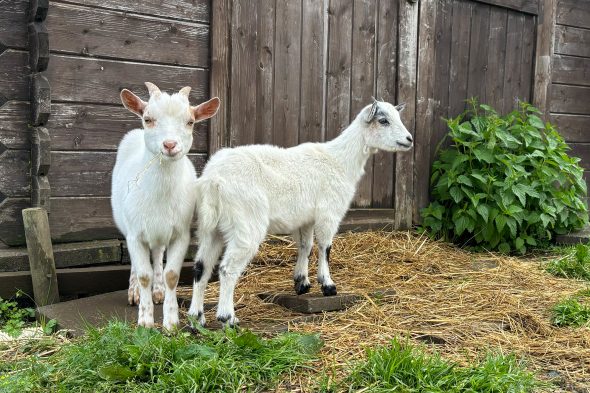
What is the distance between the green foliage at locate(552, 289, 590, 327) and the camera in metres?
4.13

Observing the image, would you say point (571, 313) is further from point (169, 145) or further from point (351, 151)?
point (169, 145)

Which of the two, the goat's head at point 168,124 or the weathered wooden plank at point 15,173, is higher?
the goat's head at point 168,124

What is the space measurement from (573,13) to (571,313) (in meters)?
Answer: 5.61

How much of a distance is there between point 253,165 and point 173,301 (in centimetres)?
97

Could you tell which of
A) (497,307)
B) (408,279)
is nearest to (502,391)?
(497,307)

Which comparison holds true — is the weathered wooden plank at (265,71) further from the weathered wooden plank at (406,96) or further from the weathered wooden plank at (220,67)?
the weathered wooden plank at (406,96)

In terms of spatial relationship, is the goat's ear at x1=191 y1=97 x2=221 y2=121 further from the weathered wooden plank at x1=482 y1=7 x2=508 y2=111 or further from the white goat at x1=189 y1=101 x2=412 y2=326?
the weathered wooden plank at x1=482 y1=7 x2=508 y2=111

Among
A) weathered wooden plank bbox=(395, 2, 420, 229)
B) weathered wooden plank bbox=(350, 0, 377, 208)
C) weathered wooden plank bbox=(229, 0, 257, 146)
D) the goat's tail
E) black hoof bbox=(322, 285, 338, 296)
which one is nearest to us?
the goat's tail

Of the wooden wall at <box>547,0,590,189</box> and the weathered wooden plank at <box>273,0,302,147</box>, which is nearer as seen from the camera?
the weathered wooden plank at <box>273,0,302,147</box>

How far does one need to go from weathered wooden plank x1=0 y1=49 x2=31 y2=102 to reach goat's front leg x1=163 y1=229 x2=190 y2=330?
5.98 ft

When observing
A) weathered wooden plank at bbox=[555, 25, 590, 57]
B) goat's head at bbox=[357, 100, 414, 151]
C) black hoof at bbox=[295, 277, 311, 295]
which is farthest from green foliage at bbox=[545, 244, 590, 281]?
weathered wooden plank at bbox=[555, 25, 590, 57]

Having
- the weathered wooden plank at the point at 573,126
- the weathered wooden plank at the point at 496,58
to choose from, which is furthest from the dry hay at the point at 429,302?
the weathered wooden plank at the point at 573,126

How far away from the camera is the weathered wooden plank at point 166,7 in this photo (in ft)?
15.6

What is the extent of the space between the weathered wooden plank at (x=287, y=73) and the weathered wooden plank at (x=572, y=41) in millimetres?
4229
